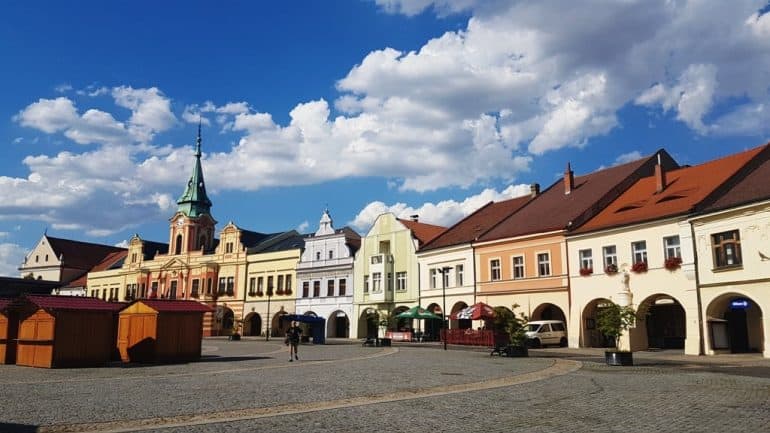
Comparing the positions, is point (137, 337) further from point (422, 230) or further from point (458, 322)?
point (422, 230)

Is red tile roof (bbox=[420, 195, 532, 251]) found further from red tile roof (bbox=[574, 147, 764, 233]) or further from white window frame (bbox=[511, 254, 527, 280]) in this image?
red tile roof (bbox=[574, 147, 764, 233])

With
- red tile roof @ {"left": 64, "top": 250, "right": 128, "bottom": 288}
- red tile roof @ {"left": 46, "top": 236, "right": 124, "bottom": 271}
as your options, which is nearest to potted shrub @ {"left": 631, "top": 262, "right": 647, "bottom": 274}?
red tile roof @ {"left": 64, "top": 250, "right": 128, "bottom": 288}

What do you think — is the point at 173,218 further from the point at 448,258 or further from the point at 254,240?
the point at 448,258

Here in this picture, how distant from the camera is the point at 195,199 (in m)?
77.3

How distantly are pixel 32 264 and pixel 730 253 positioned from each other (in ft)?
312

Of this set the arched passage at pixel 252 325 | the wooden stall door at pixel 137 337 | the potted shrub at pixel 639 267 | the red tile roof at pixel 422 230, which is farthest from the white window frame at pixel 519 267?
the arched passage at pixel 252 325

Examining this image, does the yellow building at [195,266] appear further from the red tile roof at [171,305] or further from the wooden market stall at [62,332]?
the wooden market stall at [62,332]

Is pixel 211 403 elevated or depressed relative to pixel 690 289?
depressed

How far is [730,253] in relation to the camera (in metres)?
28.6

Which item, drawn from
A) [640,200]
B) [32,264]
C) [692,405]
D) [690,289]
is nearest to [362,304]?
[640,200]

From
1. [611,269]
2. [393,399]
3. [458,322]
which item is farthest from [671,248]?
[393,399]

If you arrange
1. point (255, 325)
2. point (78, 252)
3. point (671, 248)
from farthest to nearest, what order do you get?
point (78, 252)
point (255, 325)
point (671, 248)

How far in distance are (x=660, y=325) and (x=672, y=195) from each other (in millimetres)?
7614

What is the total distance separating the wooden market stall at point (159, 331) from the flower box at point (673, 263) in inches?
882
